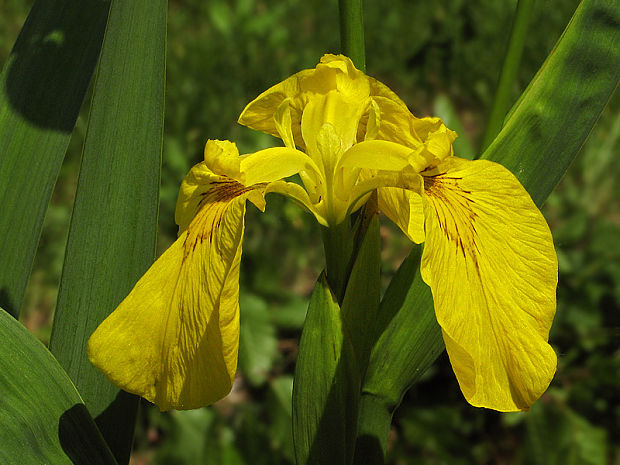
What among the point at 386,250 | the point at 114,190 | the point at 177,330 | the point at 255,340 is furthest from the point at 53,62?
the point at 386,250

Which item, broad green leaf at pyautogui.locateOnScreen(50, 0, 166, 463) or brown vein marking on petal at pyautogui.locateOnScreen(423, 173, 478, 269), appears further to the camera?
broad green leaf at pyautogui.locateOnScreen(50, 0, 166, 463)

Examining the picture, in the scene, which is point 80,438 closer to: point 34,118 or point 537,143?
point 34,118

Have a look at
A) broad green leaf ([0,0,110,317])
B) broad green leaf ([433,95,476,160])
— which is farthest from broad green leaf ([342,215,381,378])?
broad green leaf ([433,95,476,160])

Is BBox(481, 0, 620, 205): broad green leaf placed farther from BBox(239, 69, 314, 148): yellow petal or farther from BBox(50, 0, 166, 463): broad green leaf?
BBox(50, 0, 166, 463): broad green leaf

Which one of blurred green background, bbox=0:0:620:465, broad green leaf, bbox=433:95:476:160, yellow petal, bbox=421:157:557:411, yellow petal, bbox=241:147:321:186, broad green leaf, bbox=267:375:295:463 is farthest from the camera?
broad green leaf, bbox=433:95:476:160

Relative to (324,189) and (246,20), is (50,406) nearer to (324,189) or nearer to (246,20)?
(324,189)

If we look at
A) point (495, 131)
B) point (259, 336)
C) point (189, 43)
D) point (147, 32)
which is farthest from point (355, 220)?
point (189, 43)

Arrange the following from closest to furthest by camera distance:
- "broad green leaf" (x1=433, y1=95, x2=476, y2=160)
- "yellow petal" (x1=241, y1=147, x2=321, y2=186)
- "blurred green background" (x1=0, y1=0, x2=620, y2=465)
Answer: "yellow petal" (x1=241, y1=147, x2=321, y2=186) → "blurred green background" (x1=0, y1=0, x2=620, y2=465) → "broad green leaf" (x1=433, y1=95, x2=476, y2=160)

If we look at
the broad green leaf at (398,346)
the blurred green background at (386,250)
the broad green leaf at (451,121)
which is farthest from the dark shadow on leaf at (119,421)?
the broad green leaf at (451,121)
